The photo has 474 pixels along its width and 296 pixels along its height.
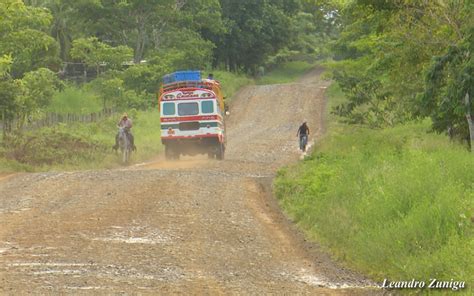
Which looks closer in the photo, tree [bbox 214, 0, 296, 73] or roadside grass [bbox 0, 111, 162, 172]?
roadside grass [bbox 0, 111, 162, 172]

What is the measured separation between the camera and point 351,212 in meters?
12.8

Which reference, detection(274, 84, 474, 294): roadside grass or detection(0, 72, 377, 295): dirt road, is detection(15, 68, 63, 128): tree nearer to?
detection(0, 72, 377, 295): dirt road

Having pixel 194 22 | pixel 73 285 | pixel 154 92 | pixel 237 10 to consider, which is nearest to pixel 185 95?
pixel 73 285

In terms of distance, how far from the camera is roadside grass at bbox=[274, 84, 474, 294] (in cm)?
916

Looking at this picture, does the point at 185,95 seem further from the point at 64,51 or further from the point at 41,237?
the point at 64,51

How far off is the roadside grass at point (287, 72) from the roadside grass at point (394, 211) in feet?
189

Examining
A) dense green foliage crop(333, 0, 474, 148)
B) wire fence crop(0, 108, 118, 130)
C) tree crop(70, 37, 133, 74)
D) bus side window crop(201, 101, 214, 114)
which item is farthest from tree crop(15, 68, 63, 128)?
dense green foliage crop(333, 0, 474, 148)

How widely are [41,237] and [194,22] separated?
4947 cm

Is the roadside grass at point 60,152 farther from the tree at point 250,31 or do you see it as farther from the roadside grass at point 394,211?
A: the tree at point 250,31

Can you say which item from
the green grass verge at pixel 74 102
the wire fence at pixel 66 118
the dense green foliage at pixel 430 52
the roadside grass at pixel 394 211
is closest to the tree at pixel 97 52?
the green grass verge at pixel 74 102

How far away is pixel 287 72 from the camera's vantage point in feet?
284

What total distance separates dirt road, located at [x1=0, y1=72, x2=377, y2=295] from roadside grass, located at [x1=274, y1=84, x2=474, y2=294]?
1.46 ft

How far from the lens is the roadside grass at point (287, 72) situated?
3022 inches

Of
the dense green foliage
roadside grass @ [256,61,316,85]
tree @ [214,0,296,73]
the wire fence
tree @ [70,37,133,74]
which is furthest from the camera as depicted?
roadside grass @ [256,61,316,85]
